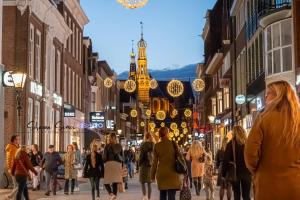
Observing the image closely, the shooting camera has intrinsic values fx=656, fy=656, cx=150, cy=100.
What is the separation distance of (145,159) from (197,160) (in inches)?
171

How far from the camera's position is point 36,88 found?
3434cm

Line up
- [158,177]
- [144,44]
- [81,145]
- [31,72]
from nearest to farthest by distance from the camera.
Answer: [158,177] < [31,72] < [81,145] < [144,44]

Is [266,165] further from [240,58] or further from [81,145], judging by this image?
[81,145]

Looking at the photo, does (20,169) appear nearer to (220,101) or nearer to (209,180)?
(209,180)

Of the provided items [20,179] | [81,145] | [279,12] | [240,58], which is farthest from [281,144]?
[81,145]

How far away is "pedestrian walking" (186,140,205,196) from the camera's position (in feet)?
68.5

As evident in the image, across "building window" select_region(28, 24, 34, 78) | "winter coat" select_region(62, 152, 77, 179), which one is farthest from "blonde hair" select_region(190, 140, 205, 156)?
"building window" select_region(28, 24, 34, 78)

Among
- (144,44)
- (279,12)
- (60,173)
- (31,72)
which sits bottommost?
(60,173)

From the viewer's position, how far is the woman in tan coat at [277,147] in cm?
573

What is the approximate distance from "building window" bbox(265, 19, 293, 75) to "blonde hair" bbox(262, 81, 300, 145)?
2456cm

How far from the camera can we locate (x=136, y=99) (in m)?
132

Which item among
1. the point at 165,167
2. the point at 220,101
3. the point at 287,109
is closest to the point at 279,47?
the point at 165,167

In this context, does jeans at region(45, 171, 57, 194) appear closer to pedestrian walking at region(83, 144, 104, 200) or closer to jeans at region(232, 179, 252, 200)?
pedestrian walking at region(83, 144, 104, 200)

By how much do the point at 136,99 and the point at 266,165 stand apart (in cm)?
12624
